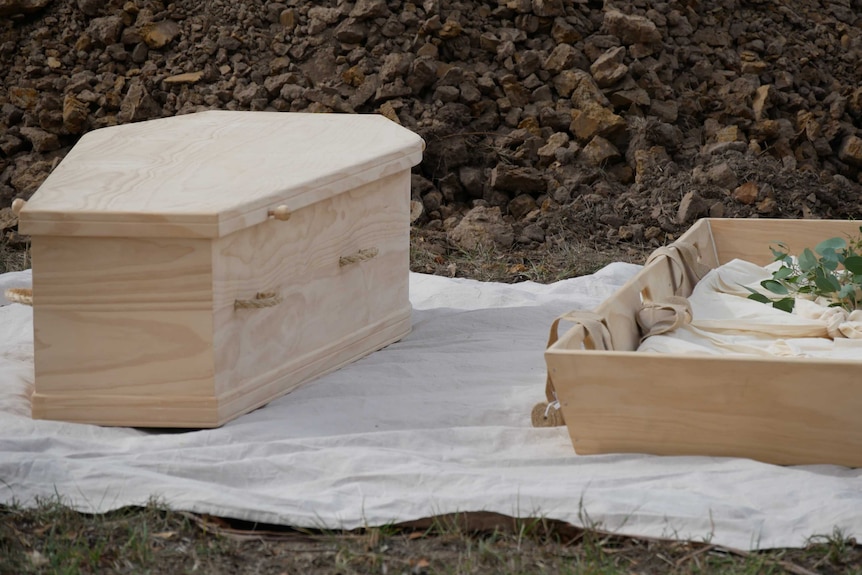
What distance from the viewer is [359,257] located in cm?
325

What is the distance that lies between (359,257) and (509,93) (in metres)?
2.50

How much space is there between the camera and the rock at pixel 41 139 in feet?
18.1

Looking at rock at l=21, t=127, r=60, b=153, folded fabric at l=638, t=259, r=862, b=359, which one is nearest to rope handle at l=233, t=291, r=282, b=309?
folded fabric at l=638, t=259, r=862, b=359

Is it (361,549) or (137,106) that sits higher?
(137,106)

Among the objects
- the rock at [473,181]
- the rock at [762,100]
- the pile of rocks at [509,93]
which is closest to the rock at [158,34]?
the pile of rocks at [509,93]

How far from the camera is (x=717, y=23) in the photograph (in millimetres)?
6051

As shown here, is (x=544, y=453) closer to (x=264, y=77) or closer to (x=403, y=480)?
(x=403, y=480)

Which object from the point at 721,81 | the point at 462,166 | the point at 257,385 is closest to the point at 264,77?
the point at 462,166

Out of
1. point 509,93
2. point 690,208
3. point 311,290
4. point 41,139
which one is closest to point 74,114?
point 41,139

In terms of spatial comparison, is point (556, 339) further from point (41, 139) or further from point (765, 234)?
point (41, 139)

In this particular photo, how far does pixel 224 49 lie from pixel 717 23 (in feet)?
9.14

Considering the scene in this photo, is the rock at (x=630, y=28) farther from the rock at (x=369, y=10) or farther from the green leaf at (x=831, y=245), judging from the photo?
the green leaf at (x=831, y=245)

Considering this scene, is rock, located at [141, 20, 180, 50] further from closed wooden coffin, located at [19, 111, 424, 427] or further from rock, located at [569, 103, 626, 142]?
closed wooden coffin, located at [19, 111, 424, 427]

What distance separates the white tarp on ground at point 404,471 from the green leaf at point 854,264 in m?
0.93
